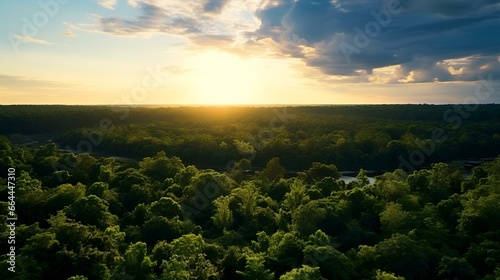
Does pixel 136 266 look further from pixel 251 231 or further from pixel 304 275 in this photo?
pixel 251 231

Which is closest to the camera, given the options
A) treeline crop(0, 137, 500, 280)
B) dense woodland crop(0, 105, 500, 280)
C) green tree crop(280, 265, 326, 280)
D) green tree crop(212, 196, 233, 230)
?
green tree crop(280, 265, 326, 280)

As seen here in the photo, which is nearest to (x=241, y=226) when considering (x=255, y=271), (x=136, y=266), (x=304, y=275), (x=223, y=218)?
(x=223, y=218)

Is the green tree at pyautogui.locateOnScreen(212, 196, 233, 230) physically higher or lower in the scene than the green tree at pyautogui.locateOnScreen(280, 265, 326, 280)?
lower

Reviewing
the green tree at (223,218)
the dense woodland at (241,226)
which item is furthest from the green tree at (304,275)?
the green tree at (223,218)

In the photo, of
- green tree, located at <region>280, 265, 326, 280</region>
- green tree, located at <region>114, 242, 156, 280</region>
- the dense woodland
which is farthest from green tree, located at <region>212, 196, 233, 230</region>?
green tree, located at <region>280, 265, 326, 280</region>

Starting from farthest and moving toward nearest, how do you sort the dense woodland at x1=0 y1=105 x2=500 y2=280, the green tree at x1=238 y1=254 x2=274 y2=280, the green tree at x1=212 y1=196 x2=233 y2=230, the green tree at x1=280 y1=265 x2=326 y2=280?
the green tree at x1=212 y1=196 x2=233 y2=230
the dense woodland at x1=0 y1=105 x2=500 y2=280
the green tree at x1=238 y1=254 x2=274 y2=280
the green tree at x1=280 y1=265 x2=326 y2=280

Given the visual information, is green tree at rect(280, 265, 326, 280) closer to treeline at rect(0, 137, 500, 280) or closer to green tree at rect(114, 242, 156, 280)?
treeline at rect(0, 137, 500, 280)

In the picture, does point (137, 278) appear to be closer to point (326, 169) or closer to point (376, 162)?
point (326, 169)

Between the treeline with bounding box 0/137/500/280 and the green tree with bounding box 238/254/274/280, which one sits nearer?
the green tree with bounding box 238/254/274/280

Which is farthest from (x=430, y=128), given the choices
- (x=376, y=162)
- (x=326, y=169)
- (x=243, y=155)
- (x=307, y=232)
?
(x=307, y=232)

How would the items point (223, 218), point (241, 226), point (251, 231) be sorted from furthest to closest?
point (223, 218) < point (241, 226) < point (251, 231)
